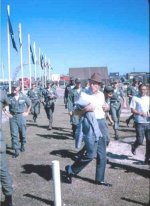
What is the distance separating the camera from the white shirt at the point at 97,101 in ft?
21.6

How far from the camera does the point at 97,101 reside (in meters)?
6.65

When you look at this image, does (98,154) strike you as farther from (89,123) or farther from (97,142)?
(89,123)

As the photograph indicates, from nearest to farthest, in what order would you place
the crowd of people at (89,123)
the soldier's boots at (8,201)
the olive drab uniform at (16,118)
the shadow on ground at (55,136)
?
1. the soldier's boots at (8,201)
2. the crowd of people at (89,123)
3. the olive drab uniform at (16,118)
4. the shadow on ground at (55,136)

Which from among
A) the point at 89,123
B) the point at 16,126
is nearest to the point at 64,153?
the point at 16,126

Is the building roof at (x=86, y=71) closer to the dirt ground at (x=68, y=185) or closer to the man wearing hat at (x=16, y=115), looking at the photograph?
the dirt ground at (x=68, y=185)

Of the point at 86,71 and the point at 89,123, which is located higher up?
the point at 86,71

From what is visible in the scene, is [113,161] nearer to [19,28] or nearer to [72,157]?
[72,157]

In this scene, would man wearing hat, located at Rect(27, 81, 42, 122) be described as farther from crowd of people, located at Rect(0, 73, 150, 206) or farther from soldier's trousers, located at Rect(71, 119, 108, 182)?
soldier's trousers, located at Rect(71, 119, 108, 182)

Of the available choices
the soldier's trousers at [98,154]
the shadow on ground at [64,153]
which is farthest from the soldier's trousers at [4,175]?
the shadow on ground at [64,153]

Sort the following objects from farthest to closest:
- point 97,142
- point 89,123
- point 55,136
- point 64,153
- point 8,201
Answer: point 55,136
point 64,153
point 97,142
point 89,123
point 8,201

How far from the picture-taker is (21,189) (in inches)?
266

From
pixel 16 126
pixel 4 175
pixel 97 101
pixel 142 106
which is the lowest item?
pixel 4 175

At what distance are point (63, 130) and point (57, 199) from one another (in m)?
9.45

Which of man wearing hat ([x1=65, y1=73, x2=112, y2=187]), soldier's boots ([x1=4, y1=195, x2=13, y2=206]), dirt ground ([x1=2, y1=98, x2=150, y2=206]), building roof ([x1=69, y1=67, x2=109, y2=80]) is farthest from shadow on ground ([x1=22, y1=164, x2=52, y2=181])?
building roof ([x1=69, y1=67, x2=109, y2=80])
